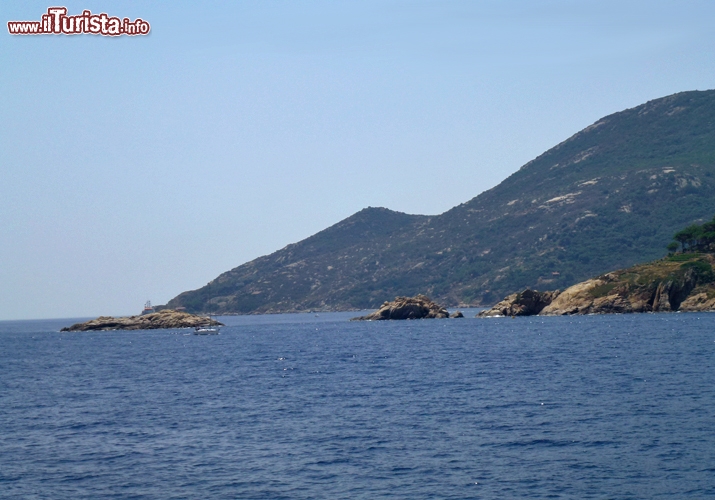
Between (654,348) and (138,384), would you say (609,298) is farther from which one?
(138,384)

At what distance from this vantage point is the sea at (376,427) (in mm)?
39156

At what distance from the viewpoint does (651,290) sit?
573ft

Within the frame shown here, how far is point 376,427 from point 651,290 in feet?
449

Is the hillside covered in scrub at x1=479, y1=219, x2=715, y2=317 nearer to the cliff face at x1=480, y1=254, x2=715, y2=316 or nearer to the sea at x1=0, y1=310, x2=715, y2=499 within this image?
the cliff face at x1=480, y1=254, x2=715, y2=316

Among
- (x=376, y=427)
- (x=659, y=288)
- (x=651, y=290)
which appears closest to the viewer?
(x=376, y=427)

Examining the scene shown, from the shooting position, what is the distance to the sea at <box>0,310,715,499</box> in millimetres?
39156

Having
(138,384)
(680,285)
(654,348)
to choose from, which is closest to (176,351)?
(138,384)

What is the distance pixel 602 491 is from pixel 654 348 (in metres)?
65.3

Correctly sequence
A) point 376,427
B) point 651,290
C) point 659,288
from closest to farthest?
point 376,427 < point 659,288 < point 651,290

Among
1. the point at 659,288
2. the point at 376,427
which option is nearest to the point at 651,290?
the point at 659,288

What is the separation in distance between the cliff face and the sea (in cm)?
6889

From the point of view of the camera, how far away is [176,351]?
134 metres

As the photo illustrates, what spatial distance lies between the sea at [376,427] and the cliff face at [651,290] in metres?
68.9

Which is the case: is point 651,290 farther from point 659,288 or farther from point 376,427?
point 376,427
